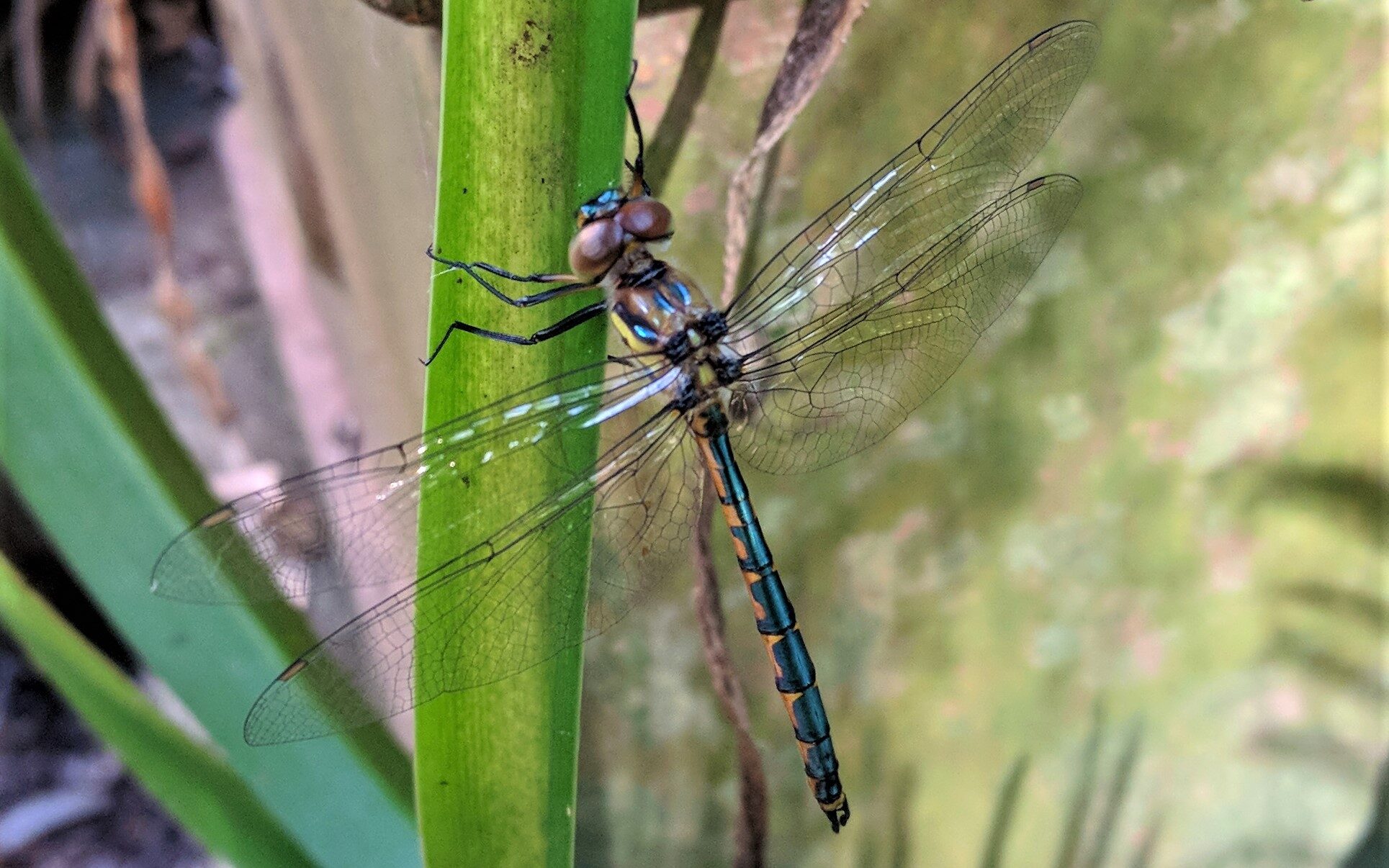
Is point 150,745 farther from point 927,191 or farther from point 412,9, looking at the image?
point 927,191

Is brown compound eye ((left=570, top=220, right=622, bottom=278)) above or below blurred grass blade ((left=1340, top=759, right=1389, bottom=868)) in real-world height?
above

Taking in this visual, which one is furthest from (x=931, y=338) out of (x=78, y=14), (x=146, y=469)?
(x=78, y=14)

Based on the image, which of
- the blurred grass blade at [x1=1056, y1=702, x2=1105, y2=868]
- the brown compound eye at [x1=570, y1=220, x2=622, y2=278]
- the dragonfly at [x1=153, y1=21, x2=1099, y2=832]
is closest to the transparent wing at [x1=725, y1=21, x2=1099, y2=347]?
the dragonfly at [x1=153, y1=21, x2=1099, y2=832]

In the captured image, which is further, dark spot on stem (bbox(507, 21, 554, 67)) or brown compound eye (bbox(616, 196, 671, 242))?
brown compound eye (bbox(616, 196, 671, 242))

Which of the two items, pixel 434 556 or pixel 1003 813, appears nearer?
pixel 434 556

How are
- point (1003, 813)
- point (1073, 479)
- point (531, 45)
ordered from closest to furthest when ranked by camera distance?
1. point (531, 45)
2. point (1073, 479)
3. point (1003, 813)

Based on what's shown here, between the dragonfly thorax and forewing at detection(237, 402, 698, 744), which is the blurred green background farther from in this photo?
forewing at detection(237, 402, 698, 744)

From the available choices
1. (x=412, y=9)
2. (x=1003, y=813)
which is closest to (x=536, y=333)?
(x=412, y=9)

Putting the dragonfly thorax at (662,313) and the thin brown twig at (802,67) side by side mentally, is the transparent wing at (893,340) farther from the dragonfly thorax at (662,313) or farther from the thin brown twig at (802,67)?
the thin brown twig at (802,67)
